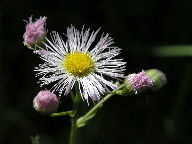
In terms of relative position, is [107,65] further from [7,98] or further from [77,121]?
[7,98]

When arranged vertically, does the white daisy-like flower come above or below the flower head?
above

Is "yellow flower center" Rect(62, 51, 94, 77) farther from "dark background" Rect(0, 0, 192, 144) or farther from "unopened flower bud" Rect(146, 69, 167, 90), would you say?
"dark background" Rect(0, 0, 192, 144)

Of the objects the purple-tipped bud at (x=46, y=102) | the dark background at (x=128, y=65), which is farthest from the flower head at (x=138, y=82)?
the dark background at (x=128, y=65)

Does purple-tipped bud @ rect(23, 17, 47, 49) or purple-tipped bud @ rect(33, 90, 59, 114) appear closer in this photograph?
purple-tipped bud @ rect(33, 90, 59, 114)

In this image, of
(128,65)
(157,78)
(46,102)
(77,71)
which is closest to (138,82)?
(157,78)

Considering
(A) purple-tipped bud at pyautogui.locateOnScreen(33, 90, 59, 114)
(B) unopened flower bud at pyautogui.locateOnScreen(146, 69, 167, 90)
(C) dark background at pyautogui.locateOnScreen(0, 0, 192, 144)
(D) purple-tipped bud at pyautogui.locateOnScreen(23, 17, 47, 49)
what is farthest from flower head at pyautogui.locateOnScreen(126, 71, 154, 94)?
(C) dark background at pyautogui.locateOnScreen(0, 0, 192, 144)

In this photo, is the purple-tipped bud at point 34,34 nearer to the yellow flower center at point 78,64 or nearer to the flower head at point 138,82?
the yellow flower center at point 78,64
